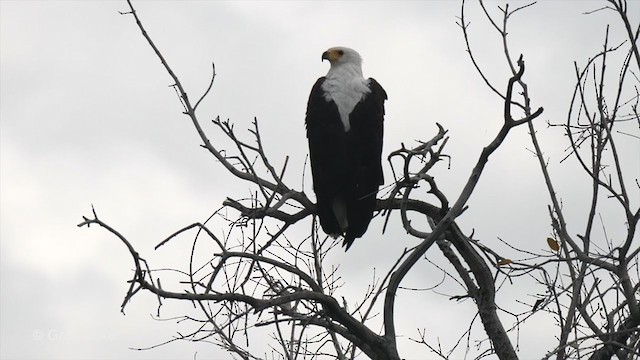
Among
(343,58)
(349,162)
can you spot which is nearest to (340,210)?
(349,162)

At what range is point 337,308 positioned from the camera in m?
4.30

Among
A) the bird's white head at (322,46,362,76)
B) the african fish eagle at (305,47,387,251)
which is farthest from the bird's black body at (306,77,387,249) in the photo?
the bird's white head at (322,46,362,76)

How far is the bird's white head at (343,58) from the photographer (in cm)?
641

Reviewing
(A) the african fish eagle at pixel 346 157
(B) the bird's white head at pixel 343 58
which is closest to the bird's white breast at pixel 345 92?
(A) the african fish eagle at pixel 346 157

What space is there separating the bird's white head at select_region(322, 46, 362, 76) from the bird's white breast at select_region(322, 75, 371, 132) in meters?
0.23

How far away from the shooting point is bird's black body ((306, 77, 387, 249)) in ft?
18.7

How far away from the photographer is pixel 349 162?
18.8ft

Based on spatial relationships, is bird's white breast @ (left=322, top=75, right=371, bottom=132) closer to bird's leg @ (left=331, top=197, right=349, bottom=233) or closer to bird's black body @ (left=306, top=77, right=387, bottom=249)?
bird's black body @ (left=306, top=77, right=387, bottom=249)

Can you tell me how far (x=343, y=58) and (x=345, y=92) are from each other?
0.56 meters

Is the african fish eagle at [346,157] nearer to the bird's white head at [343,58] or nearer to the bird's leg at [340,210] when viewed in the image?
the bird's leg at [340,210]

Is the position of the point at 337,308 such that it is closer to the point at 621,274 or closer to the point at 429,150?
the point at 429,150

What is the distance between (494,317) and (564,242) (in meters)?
0.71

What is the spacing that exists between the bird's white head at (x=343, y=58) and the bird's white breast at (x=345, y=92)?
0.23m

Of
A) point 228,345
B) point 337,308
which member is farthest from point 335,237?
point 337,308
